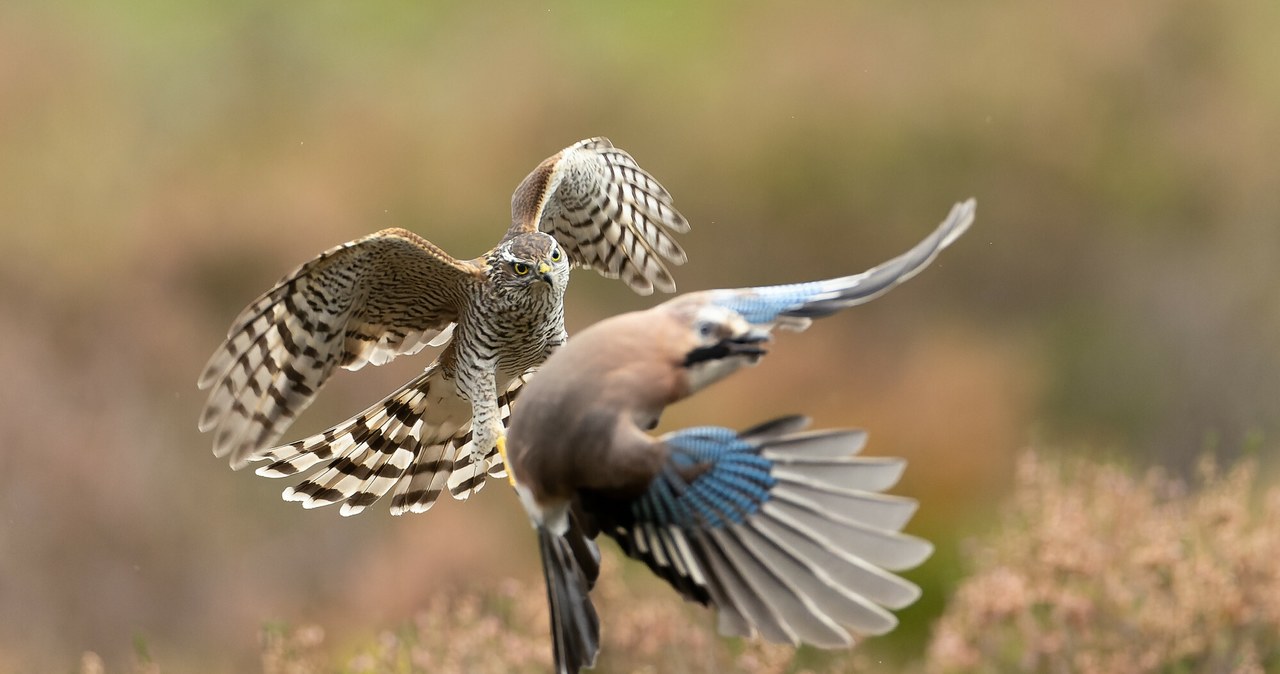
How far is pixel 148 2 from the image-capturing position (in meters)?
9.06

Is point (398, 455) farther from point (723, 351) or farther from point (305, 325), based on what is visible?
point (723, 351)

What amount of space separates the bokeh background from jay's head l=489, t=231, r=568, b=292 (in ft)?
12.1

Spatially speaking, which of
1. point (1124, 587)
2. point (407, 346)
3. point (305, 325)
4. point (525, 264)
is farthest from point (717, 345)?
point (1124, 587)

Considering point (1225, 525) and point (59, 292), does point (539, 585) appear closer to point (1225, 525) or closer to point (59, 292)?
point (1225, 525)

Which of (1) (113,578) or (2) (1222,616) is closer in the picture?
(2) (1222,616)

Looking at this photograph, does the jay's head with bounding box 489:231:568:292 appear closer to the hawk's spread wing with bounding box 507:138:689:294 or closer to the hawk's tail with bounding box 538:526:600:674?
the hawk's spread wing with bounding box 507:138:689:294

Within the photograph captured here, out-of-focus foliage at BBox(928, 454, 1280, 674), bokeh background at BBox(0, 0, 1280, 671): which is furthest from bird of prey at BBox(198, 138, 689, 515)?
bokeh background at BBox(0, 0, 1280, 671)

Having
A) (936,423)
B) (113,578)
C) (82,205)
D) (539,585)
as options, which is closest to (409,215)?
(82,205)

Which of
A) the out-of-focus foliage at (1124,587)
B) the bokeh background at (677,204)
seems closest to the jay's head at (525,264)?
the out-of-focus foliage at (1124,587)

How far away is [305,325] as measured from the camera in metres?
3.36

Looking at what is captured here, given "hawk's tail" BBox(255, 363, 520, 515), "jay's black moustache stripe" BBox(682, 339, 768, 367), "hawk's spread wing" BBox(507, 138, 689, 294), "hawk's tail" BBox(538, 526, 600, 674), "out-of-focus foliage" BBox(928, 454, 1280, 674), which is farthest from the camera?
"out-of-focus foliage" BBox(928, 454, 1280, 674)

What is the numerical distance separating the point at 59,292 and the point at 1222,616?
627cm

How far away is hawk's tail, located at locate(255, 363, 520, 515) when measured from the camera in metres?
3.62

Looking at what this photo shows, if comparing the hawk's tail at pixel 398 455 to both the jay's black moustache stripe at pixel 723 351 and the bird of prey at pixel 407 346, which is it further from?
the jay's black moustache stripe at pixel 723 351
